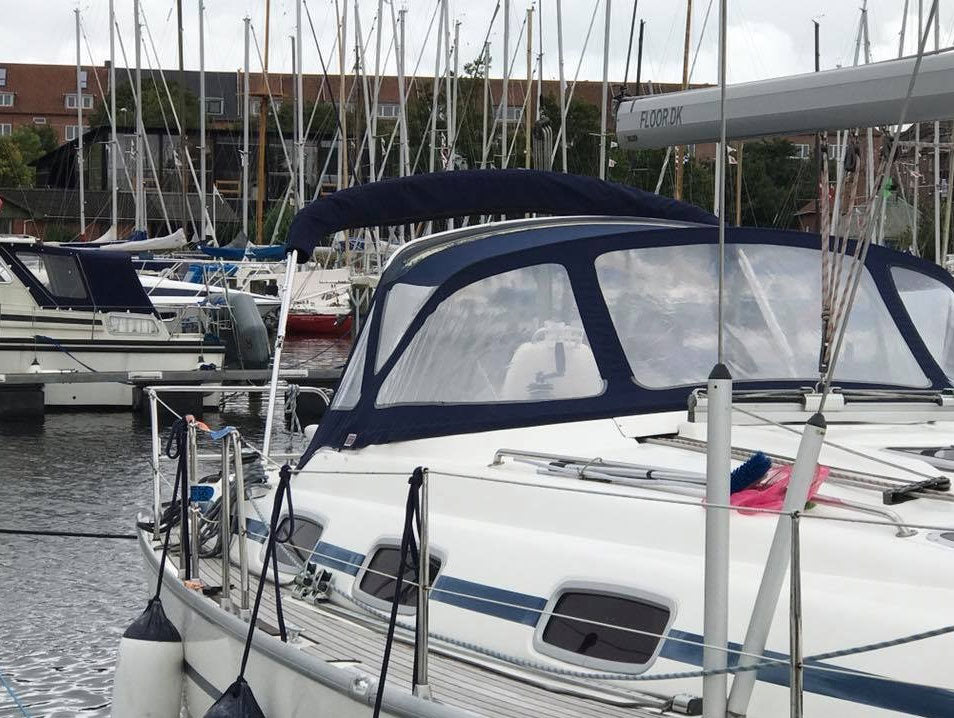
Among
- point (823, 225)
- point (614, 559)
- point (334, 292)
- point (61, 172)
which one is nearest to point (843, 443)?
point (823, 225)

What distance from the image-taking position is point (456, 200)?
7301mm

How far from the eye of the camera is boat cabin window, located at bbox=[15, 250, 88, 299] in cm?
2471

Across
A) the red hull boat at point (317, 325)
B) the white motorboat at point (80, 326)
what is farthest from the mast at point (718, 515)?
the red hull boat at point (317, 325)

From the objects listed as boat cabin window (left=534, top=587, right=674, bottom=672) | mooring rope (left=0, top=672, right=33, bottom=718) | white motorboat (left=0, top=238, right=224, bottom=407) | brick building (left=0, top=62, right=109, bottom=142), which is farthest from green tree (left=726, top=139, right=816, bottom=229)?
brick building (left=0, top=62, right=109, bottom=142)

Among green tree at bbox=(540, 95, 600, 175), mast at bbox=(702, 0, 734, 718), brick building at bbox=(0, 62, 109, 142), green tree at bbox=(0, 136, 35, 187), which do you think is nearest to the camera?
mast at bbox=(702, 0, 734, 718)

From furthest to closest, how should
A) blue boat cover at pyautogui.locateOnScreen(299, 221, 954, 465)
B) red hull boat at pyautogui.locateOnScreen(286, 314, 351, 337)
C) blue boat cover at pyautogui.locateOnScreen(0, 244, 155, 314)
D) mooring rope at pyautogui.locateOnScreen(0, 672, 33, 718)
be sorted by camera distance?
1. red hull boat at pyautogui.locateOnScreen(286, 314, 351, 337)
2. blue boat cover at pyautogui.locateOnScreen(0, 244, 155, 314)
3. mooring rope at pyautogui.locateOnScreen(0, 672, 33, 718)
4. blue boat cover at pyautogui.locateOnScreen(299, 221, 954, 465)

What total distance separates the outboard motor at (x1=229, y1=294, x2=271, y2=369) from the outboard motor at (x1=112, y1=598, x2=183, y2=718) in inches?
792

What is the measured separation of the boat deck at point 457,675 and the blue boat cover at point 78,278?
20144 mm

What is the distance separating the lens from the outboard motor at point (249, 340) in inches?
1045

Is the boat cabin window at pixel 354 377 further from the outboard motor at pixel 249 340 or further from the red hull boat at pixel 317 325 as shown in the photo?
the red hull boat at pixel 317 325

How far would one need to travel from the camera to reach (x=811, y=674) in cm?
380

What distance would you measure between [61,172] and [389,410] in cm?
6971

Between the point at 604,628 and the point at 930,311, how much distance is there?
2.83m

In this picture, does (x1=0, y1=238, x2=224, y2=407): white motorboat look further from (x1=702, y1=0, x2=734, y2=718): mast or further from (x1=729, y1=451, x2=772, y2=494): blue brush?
(x1=702, y1=0, x2=734, y2=718): mast
